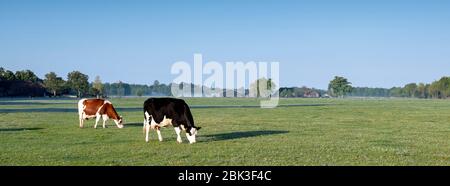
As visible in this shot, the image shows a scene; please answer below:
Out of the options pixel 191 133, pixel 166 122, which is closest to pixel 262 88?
pixel 166 122

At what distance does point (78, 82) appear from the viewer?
181250 mm

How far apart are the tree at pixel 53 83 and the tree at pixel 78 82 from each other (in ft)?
17.3

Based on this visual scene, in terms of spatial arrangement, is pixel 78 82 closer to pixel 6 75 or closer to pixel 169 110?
pixel 6 75

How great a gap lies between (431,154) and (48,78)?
569ft

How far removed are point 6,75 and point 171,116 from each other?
515 ft

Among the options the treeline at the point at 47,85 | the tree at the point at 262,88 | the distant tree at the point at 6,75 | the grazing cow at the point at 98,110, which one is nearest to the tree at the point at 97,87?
the treeline at the point at 47,85

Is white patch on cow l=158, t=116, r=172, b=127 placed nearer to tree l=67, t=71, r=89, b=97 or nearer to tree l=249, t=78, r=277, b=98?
tree l=249, t=78, r=277, b=98

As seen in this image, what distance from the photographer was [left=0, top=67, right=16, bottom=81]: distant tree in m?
158

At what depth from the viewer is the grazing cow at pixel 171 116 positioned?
19.3 m

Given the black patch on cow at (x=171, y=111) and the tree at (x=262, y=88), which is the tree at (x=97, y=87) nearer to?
the tree at (x=262, y=88)

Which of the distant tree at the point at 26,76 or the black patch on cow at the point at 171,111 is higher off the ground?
the distant tree at the point at 26,76
